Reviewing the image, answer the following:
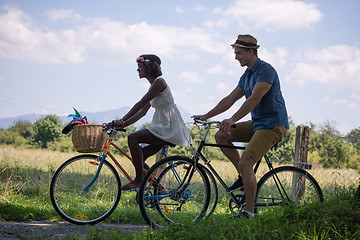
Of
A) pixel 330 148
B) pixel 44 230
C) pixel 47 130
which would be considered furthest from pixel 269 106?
pixel 47 130

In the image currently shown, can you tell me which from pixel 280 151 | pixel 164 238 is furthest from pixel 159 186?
pixel 280 151

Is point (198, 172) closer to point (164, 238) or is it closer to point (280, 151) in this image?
point (164, 238)

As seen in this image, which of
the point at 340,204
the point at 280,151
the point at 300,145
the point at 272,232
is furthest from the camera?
the point at 280,151

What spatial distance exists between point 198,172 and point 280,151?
35.5 m

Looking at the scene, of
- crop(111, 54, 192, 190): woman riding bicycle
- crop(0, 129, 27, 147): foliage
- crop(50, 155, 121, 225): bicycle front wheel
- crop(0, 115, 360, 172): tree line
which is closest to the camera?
crop(111, 54, 192, 190): woman riding bicycle

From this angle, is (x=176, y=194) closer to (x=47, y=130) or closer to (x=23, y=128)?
(x=47, y=130)

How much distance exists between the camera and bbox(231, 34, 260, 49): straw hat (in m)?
4.77

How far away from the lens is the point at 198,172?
4.81 m

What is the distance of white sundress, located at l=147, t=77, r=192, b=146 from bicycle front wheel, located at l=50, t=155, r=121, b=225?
0.90 meters

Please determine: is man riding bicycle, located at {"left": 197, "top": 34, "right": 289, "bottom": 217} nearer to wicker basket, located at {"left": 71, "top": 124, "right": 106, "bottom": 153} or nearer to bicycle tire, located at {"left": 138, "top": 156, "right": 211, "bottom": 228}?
bicycle tire, located at {"left": 138, "top": 156, "right": 211, "bottom": 228}

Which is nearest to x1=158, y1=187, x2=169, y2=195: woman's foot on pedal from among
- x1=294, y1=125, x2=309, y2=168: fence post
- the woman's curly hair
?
the woman's curly hair

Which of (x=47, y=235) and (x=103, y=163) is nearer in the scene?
(x=47, y=235)

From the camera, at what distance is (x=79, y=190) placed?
5.82 m

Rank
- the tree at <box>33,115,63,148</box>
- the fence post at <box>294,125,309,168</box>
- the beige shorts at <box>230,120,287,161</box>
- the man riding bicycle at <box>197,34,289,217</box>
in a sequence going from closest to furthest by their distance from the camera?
the man riding bicycle at <box>197,34,289,217</box> → the beige shorts at <box>230,120,287,161</box> → the fence post at <box>294,125,309,168</box> → the tree at <box>33,115,63,148</box>
